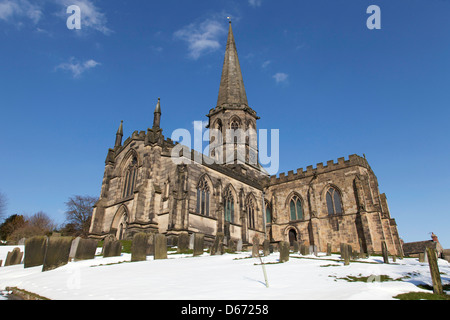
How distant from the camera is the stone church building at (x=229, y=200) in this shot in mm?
22156

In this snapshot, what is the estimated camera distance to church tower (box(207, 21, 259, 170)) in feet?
121

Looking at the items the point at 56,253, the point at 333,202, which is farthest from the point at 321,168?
the point at 56,253

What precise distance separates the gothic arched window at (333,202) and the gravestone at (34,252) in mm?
23757

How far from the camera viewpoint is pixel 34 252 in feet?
36.2

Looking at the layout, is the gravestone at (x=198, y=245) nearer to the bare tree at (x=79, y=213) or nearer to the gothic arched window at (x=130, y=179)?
the gothic arched window at (x=130, y=179)

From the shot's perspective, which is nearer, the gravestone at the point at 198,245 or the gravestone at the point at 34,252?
the gravestone at the point at 34,252

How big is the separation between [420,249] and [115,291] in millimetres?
28236

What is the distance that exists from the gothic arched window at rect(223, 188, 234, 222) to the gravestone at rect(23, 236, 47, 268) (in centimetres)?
1656

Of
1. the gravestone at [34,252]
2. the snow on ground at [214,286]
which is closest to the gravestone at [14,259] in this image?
the gravestone at [34,252]

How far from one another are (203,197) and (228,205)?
3.56m

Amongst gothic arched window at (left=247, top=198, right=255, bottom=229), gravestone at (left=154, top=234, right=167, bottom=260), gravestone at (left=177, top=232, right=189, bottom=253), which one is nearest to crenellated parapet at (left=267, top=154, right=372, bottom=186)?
Answer: gothic arched window at (left=247, top=198, right=255, bottom=229)

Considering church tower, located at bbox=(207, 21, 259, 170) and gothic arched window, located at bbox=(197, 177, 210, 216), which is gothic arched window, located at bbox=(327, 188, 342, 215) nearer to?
church tower, located at bbox=(207, 21, 259, 170)
